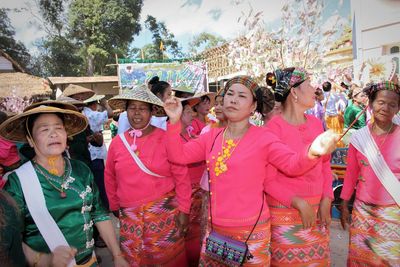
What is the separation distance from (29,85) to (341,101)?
16.5 metres

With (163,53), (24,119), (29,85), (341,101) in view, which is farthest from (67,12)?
(24,119)

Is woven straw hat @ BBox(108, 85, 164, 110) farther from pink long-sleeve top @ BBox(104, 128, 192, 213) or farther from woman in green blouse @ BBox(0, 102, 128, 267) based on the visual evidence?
woman in green blouse @ BBox(0, 102, 128, 267)

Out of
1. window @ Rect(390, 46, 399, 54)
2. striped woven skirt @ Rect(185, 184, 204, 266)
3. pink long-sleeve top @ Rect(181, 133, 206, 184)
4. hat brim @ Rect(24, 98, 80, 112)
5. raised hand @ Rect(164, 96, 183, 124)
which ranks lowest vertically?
striped woven skirt @ Rect(185, 184, 204, 266)

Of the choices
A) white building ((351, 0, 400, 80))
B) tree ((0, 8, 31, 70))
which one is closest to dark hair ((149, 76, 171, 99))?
white building ((351, 0, 400, 80))

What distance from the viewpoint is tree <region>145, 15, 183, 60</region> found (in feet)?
121

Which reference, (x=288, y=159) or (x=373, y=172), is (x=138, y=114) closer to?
(x=288, y=159)

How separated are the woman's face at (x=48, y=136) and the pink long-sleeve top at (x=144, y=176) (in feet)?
2.50

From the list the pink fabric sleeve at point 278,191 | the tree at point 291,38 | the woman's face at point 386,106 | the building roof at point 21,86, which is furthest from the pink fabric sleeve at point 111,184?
the building roof at point 21,86

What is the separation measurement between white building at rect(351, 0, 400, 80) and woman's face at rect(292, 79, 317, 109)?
526 inches

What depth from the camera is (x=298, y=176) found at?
226 cm

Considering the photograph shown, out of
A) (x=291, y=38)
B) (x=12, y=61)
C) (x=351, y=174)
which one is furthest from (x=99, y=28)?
(x=351, y=174)

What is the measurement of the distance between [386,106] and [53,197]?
8.36 feet

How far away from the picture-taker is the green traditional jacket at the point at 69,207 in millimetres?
1778

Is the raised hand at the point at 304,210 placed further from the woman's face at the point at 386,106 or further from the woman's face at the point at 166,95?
the woman's face at the point at 166,95
